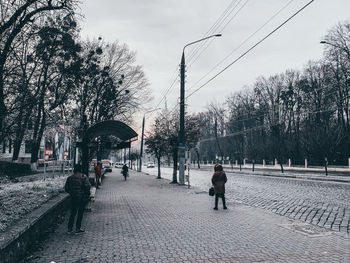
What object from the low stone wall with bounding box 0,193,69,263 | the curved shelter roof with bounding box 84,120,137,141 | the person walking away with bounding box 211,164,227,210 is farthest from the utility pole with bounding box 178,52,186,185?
the low stone wall with bounding box 0,193,69,263

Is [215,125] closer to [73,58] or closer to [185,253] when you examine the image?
[73,58]

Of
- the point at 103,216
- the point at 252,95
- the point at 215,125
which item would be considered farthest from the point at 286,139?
the point at 103,216

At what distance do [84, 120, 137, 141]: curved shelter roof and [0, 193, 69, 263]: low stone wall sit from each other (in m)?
5.55

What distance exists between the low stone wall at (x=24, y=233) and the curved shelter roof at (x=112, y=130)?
555cm

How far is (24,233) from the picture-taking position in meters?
5.86

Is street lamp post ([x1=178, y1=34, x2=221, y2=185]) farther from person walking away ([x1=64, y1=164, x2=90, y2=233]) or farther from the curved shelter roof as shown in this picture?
person walking away ([x1=64, y1=164, x2=90, y2=233])

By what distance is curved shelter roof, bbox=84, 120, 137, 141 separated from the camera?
14.0 m

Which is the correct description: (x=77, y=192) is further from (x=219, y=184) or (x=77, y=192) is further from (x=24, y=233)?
(x=219, y=184)

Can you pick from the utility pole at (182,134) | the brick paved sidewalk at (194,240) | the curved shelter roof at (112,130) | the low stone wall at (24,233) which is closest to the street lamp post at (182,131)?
the utility pole at (182,134)

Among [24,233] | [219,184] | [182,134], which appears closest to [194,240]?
[24,233]

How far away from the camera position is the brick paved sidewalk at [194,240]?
6.13 m

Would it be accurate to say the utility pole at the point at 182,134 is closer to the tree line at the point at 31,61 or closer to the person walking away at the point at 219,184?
the tree line at the point at 31,61

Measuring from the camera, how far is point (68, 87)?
14.8 m

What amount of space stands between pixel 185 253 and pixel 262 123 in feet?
204
